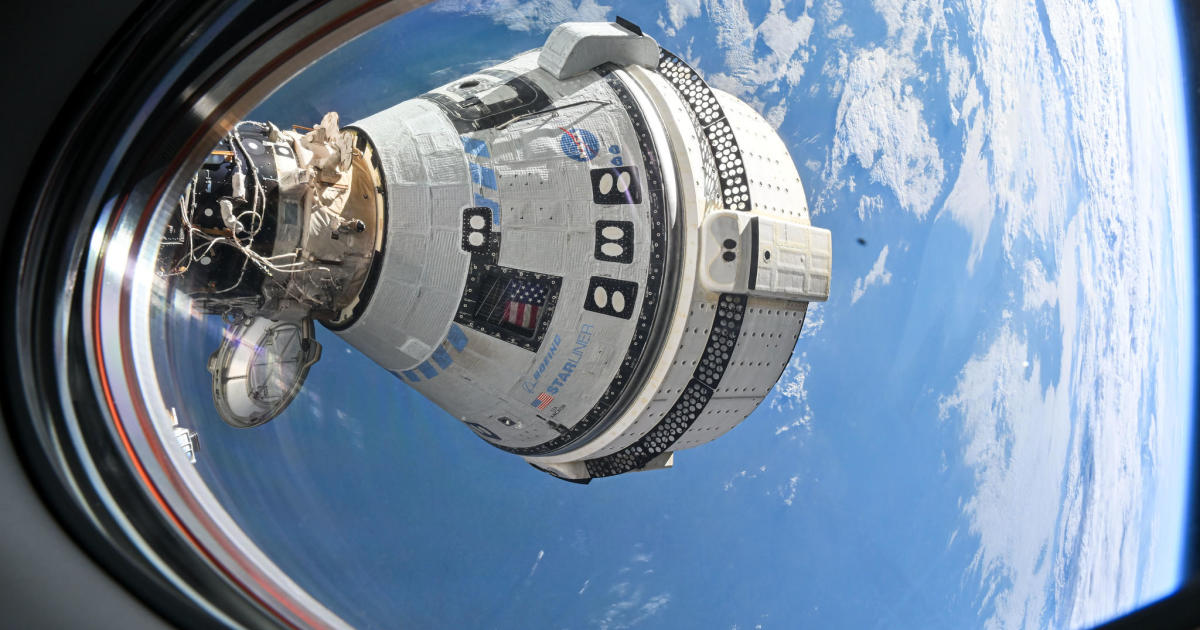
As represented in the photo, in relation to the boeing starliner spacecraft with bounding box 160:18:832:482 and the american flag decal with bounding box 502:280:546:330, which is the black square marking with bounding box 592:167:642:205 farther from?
the american flag decal with bounding box 502:280:546:330

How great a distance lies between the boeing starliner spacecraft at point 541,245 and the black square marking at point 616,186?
0.01 m

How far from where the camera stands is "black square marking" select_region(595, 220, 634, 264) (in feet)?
17.0

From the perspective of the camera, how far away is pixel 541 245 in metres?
5.18

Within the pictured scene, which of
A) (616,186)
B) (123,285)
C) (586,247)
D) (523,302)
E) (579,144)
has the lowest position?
(523,302)

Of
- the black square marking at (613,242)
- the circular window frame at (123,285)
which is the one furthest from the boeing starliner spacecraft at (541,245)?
the circular window frame at (123,285)

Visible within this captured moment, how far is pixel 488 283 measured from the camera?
5.21 m

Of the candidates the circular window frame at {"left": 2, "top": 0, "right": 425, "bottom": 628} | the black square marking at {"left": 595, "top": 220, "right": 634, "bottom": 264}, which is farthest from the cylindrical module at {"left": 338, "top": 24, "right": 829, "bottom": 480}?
the circular window frame at {"left": 2, "top": 0, "right": 425, "bottom": 628}

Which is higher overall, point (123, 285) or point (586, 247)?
point (586, 247)

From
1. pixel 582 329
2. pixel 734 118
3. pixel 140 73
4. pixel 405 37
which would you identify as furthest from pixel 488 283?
pixel 140 73

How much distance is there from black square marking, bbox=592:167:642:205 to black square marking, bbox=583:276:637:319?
67 centimetres

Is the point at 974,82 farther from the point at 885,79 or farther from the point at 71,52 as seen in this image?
the point at 71,52

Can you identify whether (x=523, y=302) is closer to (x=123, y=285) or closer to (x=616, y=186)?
(x=616, y=186)

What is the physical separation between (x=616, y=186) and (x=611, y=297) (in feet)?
3.09

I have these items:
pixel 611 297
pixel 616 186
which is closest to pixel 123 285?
pixel 611 297
